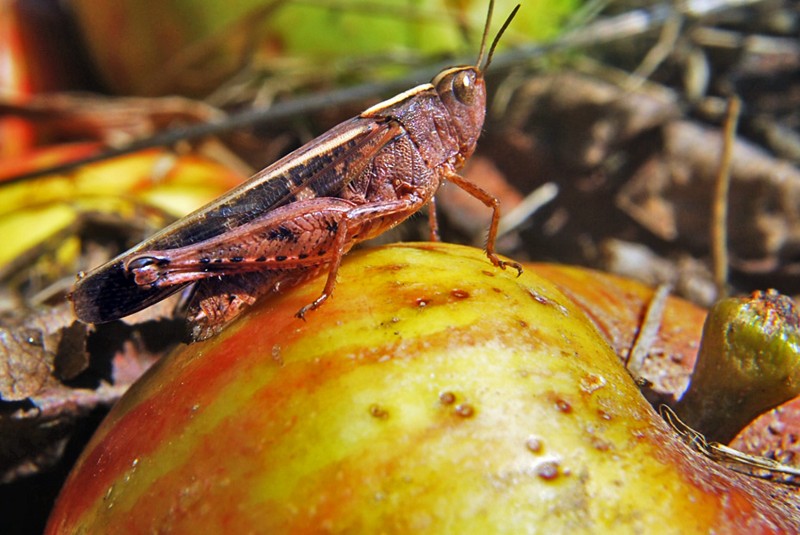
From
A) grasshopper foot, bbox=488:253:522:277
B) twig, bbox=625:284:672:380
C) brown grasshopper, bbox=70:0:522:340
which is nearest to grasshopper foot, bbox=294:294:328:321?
brown grasshopper, bbox=70:0:522:340

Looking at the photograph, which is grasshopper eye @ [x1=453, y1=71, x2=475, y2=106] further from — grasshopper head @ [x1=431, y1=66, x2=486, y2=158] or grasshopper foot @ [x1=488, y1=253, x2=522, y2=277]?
grasshopper foot @ [x1=488, y1=253, x2=522, y2=277]

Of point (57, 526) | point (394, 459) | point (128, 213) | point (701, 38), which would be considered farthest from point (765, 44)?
point (57, 526)

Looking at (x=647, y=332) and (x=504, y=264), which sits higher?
(x=504, y=264)

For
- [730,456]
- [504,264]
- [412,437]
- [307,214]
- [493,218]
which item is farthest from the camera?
[493,218]

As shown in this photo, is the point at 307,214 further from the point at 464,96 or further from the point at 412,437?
the point at 412,437

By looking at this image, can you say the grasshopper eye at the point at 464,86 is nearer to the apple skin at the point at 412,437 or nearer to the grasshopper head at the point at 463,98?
the grasshopper head at the point at 463,98

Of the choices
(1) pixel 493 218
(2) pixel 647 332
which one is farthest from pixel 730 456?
(1) pixel 493 218

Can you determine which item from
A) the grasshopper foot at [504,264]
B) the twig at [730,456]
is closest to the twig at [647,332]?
the twig at [730,456]
